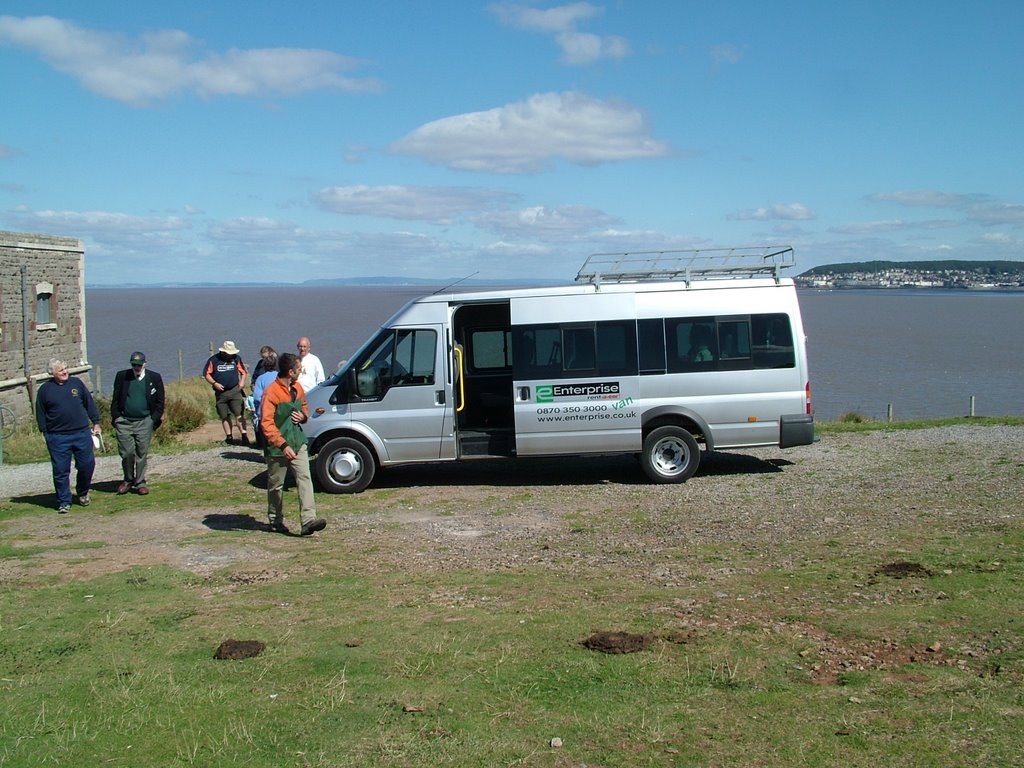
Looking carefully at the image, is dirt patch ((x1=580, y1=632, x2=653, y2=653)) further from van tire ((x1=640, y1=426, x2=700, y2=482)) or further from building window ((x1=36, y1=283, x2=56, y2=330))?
building window ((x1=36, y1=283, x2=56, y2=330))

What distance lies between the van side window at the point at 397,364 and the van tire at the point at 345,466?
0.70 metres

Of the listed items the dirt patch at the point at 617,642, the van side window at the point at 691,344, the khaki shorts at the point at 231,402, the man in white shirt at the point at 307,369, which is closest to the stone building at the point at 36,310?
the khaki shorts at the point at 231,402

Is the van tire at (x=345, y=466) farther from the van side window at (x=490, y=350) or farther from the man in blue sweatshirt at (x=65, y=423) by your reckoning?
the man in blue sweatshirt at (x=65, y=423)

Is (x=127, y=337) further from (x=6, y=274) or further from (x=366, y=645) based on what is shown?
(x=366, y=645)

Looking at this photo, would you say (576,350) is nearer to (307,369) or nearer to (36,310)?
(307,369)

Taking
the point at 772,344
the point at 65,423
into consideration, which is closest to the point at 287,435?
the point at 65,423

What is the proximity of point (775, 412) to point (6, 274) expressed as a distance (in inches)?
816

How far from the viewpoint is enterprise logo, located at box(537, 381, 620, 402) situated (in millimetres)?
12789

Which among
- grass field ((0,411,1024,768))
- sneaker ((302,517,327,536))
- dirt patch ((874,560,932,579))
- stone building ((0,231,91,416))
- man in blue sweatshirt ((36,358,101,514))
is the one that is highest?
stone building ((0,231,91,416))

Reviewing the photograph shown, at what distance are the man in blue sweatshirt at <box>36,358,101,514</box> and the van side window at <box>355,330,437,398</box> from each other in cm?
329

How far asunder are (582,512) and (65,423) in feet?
20.2

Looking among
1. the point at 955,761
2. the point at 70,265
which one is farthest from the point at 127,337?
the point at 955,761

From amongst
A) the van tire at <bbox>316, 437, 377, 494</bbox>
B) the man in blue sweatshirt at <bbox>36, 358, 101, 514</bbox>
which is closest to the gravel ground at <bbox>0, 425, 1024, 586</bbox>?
the van tire at <bbox>316, 437, 377, 494</bbox>

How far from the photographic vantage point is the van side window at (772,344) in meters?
12.9
